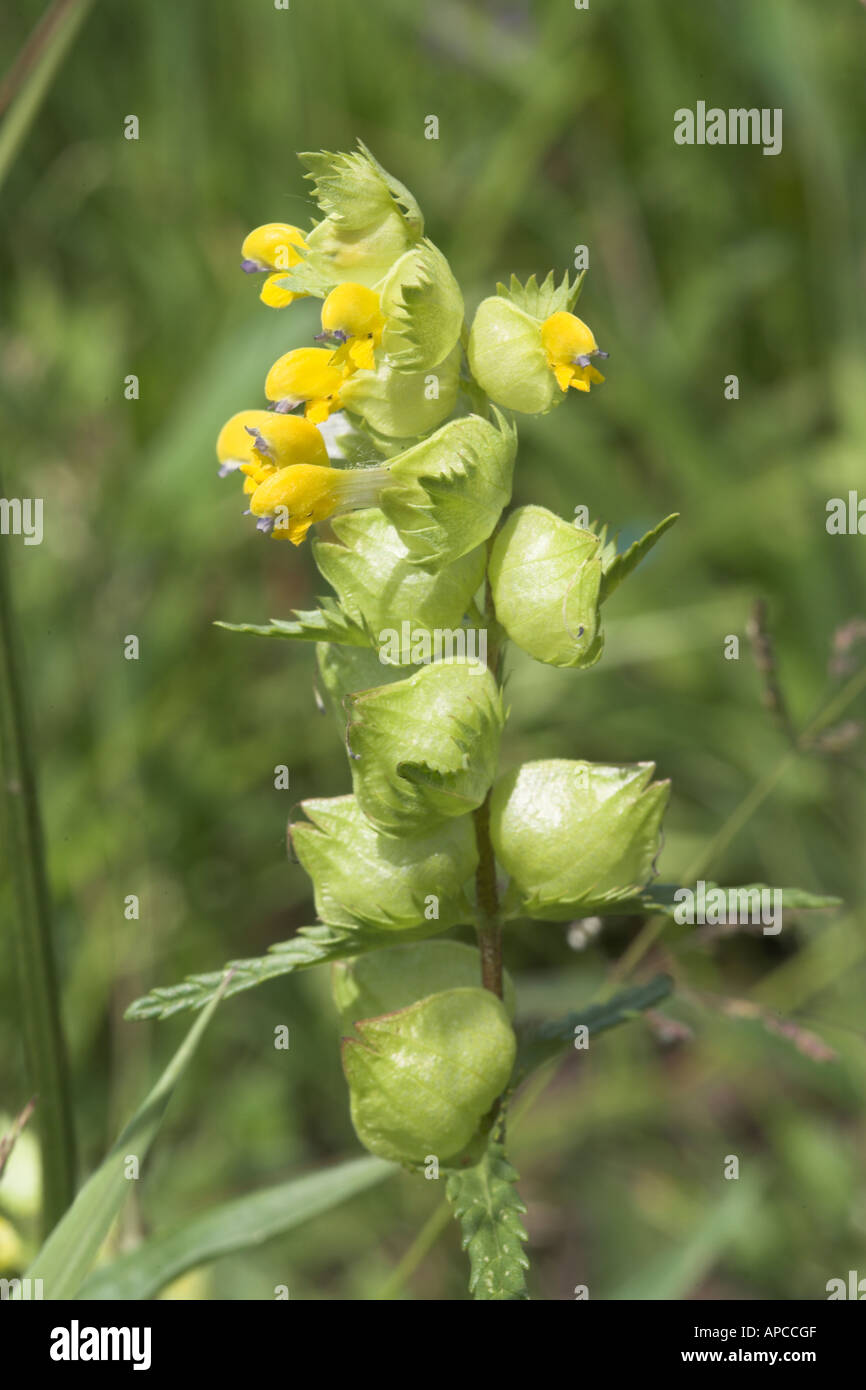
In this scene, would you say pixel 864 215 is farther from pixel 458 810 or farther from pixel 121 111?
pixel 458 810

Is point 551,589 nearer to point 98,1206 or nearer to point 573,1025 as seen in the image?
point 573,1025

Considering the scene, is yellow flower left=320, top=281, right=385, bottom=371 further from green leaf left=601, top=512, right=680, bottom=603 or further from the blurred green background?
the blurred green background

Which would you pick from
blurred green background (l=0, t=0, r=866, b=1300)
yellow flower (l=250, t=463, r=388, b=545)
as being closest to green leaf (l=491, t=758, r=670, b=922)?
yellow flower (l=250, t=463, r=388, b=545)

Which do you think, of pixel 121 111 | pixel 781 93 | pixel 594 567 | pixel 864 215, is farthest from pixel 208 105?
pixel 594 567

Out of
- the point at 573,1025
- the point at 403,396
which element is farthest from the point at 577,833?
the point at 403,396

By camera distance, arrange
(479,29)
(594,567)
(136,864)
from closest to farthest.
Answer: (594,567), (136,864), (479,29)
